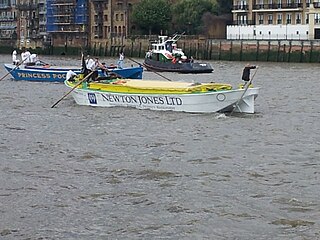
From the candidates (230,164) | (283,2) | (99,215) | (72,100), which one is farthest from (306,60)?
(99,215)

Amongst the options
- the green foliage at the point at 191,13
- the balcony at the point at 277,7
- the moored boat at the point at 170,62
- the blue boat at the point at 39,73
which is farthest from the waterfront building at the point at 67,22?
the blue boat at the point at 39,73

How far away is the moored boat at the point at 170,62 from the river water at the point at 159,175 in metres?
26.1

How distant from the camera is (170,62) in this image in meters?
59.4

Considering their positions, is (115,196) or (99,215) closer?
(99,215)

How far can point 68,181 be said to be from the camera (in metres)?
18.1

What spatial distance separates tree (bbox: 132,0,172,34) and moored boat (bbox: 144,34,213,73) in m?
35.3

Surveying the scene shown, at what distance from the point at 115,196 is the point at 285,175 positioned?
13.4 ft

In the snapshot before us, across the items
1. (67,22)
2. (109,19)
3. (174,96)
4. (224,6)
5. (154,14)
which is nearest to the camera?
(174,96)

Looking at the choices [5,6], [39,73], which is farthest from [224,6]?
[39,73]

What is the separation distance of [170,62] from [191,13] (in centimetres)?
3748

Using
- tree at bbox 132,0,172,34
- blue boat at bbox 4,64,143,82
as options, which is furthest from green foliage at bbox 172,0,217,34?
blue boat at bbox 4,64,143,82

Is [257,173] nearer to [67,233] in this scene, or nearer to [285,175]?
[285,175]

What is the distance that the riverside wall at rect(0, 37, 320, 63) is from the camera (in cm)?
7462

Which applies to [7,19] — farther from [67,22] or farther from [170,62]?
[170,62]
